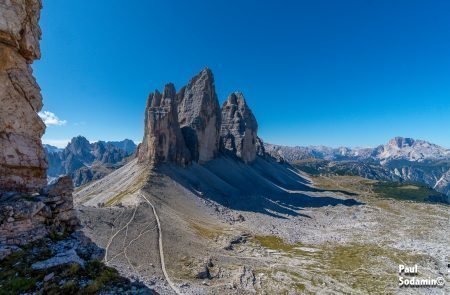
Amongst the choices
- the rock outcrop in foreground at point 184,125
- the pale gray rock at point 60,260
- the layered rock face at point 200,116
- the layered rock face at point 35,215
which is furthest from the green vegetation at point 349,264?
the layered rock face at point 200,116

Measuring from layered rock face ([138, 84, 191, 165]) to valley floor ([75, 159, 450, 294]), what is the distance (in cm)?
759

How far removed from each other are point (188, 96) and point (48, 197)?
159 m

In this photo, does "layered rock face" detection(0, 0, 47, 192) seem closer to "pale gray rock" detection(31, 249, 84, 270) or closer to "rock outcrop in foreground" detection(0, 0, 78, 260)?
"rock outcrop in foreground" detection(0, 0, 78, 260)

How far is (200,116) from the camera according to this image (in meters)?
167

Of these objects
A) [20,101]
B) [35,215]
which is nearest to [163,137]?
[20,101]

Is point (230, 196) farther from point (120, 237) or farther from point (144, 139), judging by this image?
point (120, 237)

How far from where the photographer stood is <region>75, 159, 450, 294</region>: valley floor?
4693 cm

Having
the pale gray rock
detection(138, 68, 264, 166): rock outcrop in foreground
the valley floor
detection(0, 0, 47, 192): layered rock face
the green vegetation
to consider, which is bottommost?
the green vegetation

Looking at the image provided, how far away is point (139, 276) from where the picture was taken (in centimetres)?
3944

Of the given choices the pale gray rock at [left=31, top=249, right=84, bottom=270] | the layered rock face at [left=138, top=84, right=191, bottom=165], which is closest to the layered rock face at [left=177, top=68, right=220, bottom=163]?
the layered rock face at [left=138, top=84, right=191, bottom=165]

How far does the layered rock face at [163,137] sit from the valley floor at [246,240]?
24.9ft

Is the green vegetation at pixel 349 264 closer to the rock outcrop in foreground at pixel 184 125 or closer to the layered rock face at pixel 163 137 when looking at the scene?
the layered rock face at pixel 163 137

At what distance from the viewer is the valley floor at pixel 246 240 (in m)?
46.9

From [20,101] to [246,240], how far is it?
6010 cm
